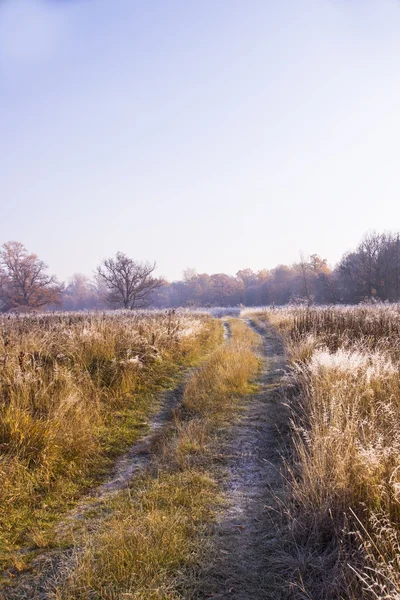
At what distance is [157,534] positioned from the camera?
9.12ft

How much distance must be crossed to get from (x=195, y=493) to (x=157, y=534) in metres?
0.88

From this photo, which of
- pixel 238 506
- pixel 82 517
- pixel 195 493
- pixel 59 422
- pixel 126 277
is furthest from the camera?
pixel 126 277

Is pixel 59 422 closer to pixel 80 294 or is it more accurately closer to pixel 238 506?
pixel 238 506

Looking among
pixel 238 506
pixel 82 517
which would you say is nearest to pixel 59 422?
pixel 82 517

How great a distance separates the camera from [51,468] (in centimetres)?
395

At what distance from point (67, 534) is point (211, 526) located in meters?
1.23

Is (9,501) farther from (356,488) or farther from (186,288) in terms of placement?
(186,288)

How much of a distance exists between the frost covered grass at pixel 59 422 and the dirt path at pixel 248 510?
146cm

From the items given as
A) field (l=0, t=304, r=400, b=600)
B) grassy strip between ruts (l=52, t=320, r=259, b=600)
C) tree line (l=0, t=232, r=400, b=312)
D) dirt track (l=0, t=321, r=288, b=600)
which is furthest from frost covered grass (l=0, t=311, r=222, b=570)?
tree line (l=0, t=232, r=400, b=312)

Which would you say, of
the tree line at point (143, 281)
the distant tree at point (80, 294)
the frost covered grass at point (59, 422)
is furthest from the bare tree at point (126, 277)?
the distant tree at point (80, 294)

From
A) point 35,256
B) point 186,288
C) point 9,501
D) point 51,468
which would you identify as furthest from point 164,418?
point 186,288

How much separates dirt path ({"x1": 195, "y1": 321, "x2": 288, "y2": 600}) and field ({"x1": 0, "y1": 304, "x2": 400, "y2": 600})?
1 cm

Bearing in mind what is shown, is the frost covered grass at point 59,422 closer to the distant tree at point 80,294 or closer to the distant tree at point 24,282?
the distant tree at point 24,282

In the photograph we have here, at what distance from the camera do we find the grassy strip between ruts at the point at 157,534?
233 centimetres
